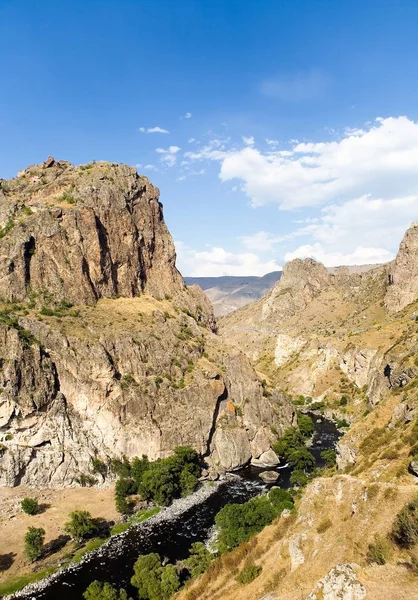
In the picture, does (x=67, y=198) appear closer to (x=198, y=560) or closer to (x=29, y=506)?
(x=29, y=506)

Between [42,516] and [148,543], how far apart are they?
21.1 meters

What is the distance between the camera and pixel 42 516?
71.1 metres

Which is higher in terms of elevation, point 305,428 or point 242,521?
point 242,521

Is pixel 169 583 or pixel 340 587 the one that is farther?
pixel 169 583

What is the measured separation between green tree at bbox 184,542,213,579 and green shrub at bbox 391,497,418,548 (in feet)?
95.9

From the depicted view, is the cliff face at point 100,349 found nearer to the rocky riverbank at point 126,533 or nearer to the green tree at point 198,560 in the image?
the rocky riverbank at point 126,533

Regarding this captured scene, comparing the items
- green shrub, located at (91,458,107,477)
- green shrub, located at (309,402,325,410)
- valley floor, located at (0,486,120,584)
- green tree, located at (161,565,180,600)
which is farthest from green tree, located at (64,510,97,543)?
green shrub, located at (309,402,325,410)

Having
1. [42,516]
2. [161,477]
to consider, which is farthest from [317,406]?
[42,516]

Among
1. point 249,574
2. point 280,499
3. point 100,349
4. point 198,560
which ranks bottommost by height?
point 198,560

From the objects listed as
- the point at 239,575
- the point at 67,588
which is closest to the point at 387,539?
the point at 239,575

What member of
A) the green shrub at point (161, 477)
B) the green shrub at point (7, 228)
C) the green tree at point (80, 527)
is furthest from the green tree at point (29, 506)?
the green shrub at point (7, 228)

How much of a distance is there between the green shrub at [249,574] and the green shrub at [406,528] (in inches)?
581

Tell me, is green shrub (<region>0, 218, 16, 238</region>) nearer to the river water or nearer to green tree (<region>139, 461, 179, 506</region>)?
green tree (<region>139, 461, 179, 506</region>)

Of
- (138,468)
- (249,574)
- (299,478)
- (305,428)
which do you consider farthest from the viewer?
(305,428)
